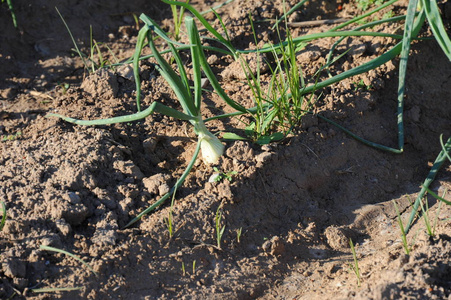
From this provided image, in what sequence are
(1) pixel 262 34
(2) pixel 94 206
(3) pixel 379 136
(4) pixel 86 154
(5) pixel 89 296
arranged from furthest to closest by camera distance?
(1) pixel 262 34 < (3) pixel 379 136 < (4) pixel 86 154 < (2) pixel 94 206 < (5) pixel 89 296

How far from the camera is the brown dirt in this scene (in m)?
2.04

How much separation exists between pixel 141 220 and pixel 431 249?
3.46ft

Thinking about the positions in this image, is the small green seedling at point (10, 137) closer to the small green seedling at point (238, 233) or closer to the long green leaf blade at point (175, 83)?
the long green leaf blade at point (175, 83)

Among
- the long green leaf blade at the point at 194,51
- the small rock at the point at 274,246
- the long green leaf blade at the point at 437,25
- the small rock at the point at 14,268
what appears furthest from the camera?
the long green leaf blade at the point at 437,25

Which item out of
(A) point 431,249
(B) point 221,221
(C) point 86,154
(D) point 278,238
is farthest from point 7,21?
(A) point 431,249

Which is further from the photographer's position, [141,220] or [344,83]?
[344,83]

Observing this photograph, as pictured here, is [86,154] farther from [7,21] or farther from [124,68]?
[7,21]

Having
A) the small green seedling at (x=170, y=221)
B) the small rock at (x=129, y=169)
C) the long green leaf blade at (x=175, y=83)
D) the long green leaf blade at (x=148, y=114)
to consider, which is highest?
the long green leaf blade at (x=175, y=83)

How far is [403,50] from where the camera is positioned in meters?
2.51

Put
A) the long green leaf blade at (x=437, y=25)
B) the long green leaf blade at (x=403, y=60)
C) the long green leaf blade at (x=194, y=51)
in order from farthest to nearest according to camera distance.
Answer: the long green leaf blade at (x=403, y=60) → the long green leaf blade at (x=437, y=25) → the long green leaf blade at (x=194, y=51)

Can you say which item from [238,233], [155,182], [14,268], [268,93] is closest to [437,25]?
[268,93]

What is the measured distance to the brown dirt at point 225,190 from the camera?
2041 mm

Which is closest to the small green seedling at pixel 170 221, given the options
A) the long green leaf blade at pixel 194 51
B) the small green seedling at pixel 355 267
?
the long green leaf blade at pixel 194 51

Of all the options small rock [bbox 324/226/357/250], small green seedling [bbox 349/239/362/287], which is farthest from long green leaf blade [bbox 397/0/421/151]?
small green seedling [bbox 349/239/362/287]
